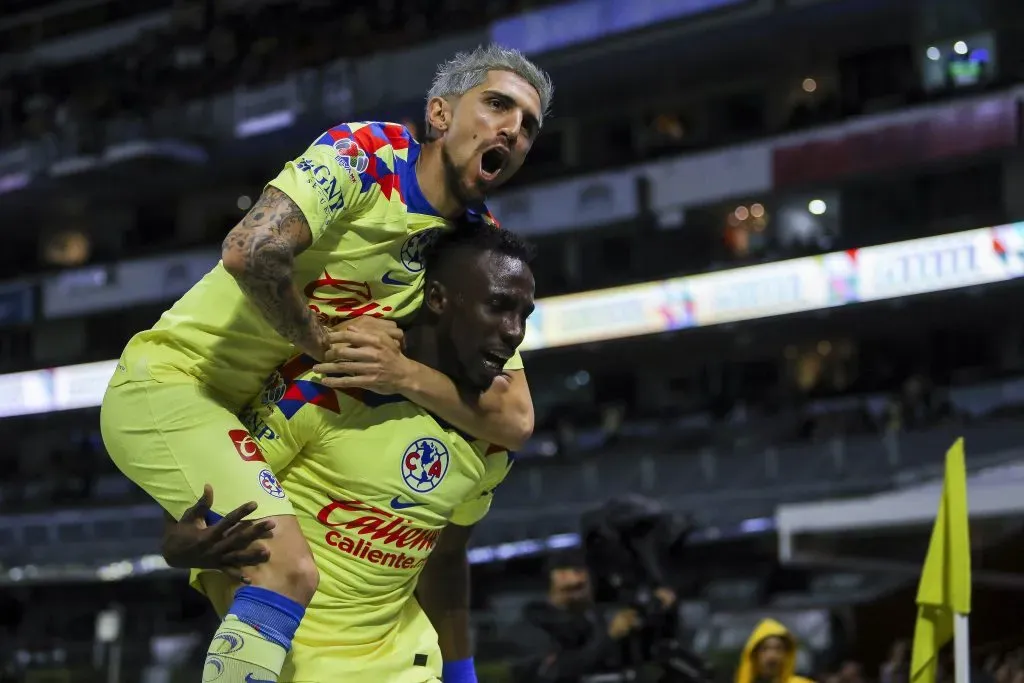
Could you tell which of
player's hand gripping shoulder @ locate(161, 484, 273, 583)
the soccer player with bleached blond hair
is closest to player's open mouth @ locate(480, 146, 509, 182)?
the soccer player with bleached blond hair

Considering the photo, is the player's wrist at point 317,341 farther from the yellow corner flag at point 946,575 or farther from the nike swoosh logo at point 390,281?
the yellow corner flag at point 946,575

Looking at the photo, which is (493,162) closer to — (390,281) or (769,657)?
(390,281)

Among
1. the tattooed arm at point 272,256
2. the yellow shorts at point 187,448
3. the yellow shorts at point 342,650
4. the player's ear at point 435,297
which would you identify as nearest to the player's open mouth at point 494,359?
the player's ear at point 435,297

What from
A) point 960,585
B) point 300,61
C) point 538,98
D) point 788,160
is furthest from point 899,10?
point 538,98

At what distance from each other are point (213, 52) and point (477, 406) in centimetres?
2634

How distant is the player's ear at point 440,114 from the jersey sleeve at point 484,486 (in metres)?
0.81

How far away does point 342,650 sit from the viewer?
358 centimetres

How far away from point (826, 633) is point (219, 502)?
9679mm

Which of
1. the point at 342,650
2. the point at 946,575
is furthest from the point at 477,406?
the point at 946,575

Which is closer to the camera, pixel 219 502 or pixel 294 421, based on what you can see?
pixel 219 502

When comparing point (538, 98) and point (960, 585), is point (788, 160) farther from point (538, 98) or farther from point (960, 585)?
point (538, 98)

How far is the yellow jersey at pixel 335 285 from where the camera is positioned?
341cm

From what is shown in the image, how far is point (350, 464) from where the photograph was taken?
11.6ft

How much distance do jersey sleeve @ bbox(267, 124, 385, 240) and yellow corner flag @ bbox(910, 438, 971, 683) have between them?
2.88m
